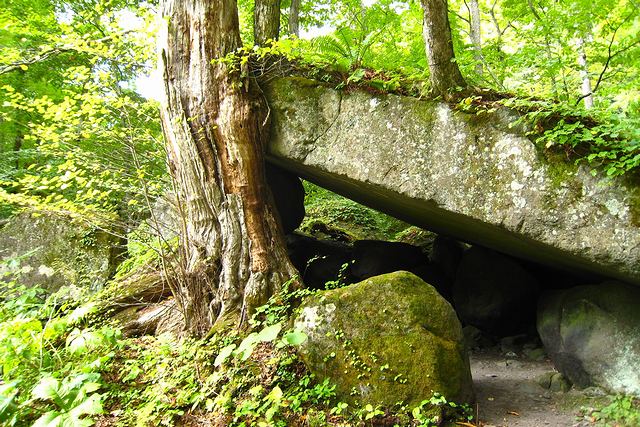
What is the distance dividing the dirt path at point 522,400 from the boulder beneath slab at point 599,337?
32 centimetres

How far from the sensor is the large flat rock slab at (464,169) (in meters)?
3.60

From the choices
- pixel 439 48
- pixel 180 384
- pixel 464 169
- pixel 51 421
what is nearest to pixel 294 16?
pixel 439 48

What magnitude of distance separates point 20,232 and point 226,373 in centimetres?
716

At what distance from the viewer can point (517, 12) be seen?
877 cm

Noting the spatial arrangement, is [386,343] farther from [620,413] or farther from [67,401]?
[67,401]

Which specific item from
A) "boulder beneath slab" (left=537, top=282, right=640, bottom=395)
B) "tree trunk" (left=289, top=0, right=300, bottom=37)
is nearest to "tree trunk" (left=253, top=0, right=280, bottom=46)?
"tree trunk" (left=289, top=0, right=300, bottom=37)

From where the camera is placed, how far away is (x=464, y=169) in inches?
165

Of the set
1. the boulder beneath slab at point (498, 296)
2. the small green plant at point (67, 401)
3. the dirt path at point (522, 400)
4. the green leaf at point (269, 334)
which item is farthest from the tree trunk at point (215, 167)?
the boulder beneath slab at point (498, 296)

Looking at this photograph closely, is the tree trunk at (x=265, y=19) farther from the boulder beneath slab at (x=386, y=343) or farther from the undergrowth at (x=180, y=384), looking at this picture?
the boulder beneath slab at (x=386, y=343)

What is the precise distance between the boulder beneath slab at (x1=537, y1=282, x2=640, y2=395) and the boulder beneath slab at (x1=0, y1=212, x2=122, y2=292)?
7.98 meters

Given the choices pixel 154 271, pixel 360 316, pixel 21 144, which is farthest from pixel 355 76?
pixel 21 144

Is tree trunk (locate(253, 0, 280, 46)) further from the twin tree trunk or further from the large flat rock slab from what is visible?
the large flat rock slab

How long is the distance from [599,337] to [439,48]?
12.5 feet

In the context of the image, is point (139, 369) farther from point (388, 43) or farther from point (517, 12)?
point (517, 12)
